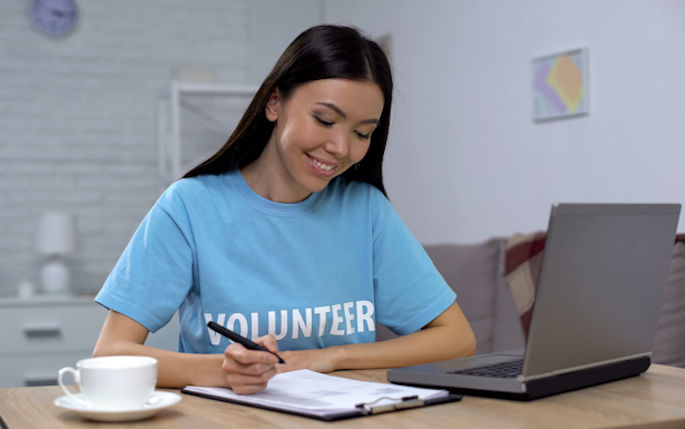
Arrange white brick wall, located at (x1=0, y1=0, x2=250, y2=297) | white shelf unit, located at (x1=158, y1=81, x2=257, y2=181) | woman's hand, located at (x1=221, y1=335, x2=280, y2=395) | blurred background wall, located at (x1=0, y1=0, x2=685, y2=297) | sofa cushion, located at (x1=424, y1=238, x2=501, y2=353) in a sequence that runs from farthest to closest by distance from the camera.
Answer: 1. white brick wall, located at (x1=0, y1=0, x2=250, y2=297)
2. white shelf unit, located at (x1=158, y1=81, x2=257, y2=181)
3. sofa cushion, located at (x1=424, y1=238, x2=501, y2=353)
4. blurred background wall, located at (x1=0, y1=0, x2=685, y2=297)
5. woman's hand, located at (x1=221, y1=335, x2=280, y2=395)

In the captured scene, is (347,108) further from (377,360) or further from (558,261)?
(558,261)

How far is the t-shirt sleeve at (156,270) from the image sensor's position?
1230 millimetres

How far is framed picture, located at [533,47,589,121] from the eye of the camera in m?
2.61

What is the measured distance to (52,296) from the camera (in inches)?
151

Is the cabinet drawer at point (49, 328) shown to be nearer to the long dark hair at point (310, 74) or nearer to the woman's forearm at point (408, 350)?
the long dark hair at point (310, 74)

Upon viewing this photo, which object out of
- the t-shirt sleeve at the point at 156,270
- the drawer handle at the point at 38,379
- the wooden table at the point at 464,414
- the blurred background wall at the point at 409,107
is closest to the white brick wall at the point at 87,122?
the blurred background wall at the point at 409,107

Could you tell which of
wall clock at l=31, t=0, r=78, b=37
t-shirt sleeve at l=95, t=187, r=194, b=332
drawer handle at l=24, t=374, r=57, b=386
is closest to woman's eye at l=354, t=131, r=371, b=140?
t-shirt sleeve at l=95, t=187, r=194, b=332

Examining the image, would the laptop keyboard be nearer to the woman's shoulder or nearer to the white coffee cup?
the white coffee cup

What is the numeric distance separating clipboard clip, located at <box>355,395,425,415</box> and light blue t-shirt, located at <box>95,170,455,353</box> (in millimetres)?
474

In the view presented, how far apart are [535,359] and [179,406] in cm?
43

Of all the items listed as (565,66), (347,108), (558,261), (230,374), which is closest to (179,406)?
(230,374)

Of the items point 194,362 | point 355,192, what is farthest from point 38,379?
point 194,362

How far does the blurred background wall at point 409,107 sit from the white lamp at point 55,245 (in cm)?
23

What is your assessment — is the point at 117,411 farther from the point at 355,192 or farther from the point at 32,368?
the point at 32,368
